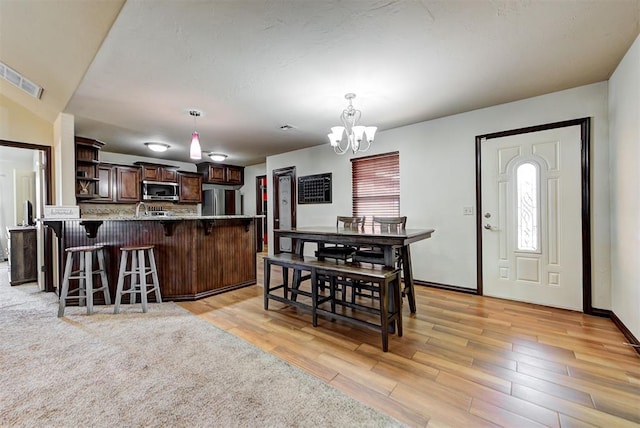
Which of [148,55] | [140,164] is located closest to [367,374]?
[148,55]

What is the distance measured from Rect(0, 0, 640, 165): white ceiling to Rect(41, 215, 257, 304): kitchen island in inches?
54.2

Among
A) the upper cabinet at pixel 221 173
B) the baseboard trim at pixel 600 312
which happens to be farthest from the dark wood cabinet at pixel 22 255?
the baseboard trim at pixel 600 312

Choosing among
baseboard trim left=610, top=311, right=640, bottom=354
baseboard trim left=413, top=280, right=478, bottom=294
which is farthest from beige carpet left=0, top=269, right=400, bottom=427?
baseboard trim left=413, top=280, right=478, bottom=294

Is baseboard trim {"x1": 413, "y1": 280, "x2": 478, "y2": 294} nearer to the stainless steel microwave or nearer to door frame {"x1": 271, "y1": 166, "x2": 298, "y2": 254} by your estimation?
door frame {"x1": 271, "y1": 166, "x2": 298, "y2": 254}

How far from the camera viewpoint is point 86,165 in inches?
179

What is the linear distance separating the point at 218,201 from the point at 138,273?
162 inches

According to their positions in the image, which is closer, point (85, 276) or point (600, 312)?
point (600, 312)

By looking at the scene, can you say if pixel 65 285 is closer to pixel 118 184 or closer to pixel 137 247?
pixel 137 247

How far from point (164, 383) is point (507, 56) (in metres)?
3.52

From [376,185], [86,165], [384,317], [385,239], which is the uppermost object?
[86,165]

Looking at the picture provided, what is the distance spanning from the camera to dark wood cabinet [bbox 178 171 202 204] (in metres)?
6.19

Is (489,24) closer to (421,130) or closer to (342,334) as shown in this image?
(421,130)

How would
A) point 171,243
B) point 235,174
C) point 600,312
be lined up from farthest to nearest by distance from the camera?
point 235,174 < point 171,243 < point 600,312

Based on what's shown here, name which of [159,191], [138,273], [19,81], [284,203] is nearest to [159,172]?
[159,191]
